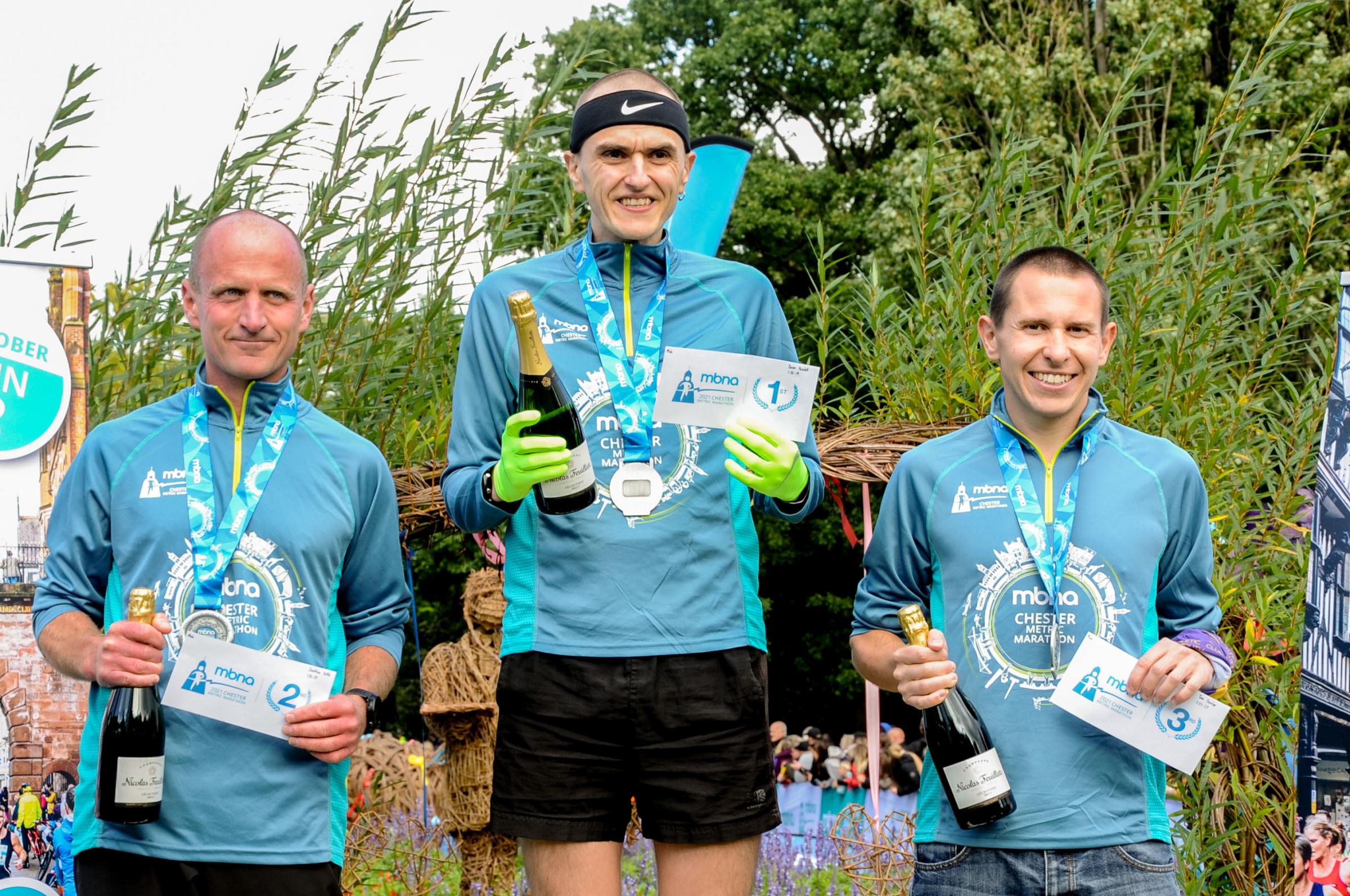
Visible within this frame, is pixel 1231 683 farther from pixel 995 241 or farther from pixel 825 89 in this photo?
pixel 825 89

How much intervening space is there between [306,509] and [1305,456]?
377cm

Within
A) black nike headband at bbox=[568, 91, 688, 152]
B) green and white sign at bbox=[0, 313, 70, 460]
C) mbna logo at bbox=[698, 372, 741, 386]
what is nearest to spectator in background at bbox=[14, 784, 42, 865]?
green and white sign at bbox=[0, 313, 70, 460]

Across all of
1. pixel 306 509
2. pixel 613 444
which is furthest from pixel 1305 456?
pixel 306 509

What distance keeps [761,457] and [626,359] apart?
45cm

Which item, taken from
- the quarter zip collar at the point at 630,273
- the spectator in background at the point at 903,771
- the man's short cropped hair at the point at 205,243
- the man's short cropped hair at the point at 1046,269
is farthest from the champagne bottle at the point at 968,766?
the spectator in background at the point at 903,771

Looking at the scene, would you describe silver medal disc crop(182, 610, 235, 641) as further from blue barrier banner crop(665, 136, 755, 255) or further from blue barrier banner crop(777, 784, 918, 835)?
blue barrier banner crop(777, 784, 918, 835)

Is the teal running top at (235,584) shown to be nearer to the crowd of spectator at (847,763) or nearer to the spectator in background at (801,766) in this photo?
the crowd of spectator at (847,763)

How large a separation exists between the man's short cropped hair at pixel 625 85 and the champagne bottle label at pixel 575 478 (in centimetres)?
95

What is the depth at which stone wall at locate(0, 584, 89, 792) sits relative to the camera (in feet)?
11.5

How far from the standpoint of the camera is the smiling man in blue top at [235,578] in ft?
9.18

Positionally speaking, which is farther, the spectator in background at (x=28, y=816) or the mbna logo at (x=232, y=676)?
the spectator in background at (x=28, y=816)

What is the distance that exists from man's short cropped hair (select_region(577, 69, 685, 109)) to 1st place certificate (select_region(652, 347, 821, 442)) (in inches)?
29.8

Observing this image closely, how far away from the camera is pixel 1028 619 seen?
290cm

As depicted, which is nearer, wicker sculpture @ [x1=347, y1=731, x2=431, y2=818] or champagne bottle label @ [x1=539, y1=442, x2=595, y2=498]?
champagne bottle label @ [x1=539, y1=442, x2=595, y2=498]
